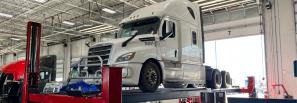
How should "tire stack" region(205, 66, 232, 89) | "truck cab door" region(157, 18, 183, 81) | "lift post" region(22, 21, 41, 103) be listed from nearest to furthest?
"lift post" region(22, 21, 41, 103) < "truck cab door" region(157, 18, 183, 81) < "tire stack" region(205, 66, 232, 89)

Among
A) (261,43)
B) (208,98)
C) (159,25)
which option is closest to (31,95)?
(159,25)

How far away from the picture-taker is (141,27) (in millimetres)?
6895

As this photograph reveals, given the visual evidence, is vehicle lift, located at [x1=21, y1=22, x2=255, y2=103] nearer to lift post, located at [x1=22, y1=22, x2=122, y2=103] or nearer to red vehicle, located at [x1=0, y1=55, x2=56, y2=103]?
lift post, located at [x1=22, y1=22, x2=122, y2=103]

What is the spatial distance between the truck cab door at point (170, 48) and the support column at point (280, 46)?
775cm

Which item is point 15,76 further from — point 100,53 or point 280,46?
point 280,46

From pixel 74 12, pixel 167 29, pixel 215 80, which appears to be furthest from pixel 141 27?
pixel 74 12

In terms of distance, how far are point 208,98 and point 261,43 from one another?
771 centimetres

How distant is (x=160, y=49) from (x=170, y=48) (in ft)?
1.32

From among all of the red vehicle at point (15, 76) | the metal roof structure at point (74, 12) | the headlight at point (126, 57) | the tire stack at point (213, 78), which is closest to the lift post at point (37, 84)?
the red vehicle at point (15, 76)

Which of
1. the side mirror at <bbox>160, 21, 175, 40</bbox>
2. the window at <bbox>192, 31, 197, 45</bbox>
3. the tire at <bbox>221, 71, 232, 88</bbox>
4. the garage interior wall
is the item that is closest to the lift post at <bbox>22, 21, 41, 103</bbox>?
the side mirror at <bbox>160, 21, 175, 40</bbox>

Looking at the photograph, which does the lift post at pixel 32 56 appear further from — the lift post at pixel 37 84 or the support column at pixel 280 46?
the support column at pixel 280 46

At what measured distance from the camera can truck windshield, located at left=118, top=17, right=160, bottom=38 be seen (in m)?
6.66

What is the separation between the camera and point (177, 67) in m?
6.84

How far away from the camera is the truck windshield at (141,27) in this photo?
666cm
